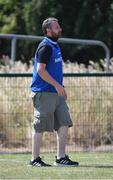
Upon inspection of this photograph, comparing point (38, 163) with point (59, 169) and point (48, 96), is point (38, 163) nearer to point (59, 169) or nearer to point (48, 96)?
point (59, 169)

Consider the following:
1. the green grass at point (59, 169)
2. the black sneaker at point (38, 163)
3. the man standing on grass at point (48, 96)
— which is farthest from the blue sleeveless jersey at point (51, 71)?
the green grass at point (59, 169)

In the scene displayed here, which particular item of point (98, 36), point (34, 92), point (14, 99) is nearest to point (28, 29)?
point (98, 36)

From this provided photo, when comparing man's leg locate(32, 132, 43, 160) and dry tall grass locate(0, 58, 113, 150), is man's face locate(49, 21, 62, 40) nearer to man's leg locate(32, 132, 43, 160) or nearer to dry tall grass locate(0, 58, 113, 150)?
man's leg locate(32, 132, 43, 160)

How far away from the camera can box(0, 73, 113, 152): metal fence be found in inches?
568

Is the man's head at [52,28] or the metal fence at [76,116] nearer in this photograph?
the man's head at [52,28]

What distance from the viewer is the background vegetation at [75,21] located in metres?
27.9

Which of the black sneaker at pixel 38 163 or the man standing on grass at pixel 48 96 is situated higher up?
the man standing on grass at pixel 48 96

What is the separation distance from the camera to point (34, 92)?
36.3ft

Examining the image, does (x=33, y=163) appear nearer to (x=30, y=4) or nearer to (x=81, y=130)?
(x=81, y=130)

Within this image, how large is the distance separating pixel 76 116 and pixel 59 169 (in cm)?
395

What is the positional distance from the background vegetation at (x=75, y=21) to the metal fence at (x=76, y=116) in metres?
13.1

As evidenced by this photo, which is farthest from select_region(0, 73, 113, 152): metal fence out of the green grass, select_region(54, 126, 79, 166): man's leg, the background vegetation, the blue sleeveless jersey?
the background vegetation

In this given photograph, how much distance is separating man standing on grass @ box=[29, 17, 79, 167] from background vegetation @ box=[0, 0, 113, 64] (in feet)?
54.6

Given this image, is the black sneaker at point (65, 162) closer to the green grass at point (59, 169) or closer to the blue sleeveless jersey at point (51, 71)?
the green grass at point (59, 169)
